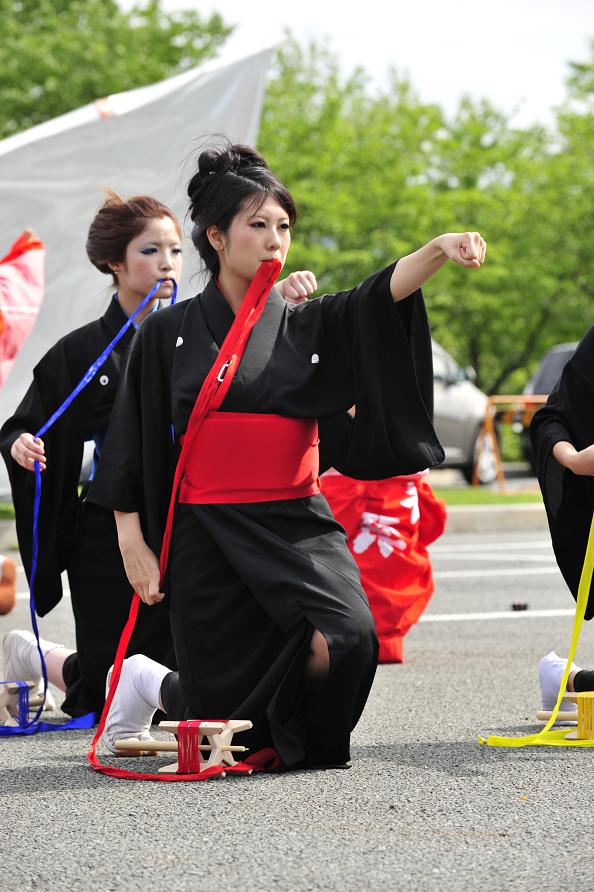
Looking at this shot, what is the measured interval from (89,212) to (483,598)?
11.5 feet

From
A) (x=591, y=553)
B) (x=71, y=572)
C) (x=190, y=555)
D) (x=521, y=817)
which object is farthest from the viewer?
(x=71, y=572)

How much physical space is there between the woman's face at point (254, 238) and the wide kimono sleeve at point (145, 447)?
26 cm

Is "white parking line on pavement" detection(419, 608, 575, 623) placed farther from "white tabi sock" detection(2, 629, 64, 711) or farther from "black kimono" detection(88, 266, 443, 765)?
"black kimono" detection(88, 266, 443, 765)

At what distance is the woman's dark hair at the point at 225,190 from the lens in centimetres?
392

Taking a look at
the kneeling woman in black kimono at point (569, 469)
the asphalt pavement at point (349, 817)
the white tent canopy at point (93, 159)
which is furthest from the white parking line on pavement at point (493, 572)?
the kneeling woman in black kimono at point (569, 469)

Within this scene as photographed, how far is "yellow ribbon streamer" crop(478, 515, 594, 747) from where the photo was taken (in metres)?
3.95

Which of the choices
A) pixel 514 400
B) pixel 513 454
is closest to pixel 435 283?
pixel 513 454

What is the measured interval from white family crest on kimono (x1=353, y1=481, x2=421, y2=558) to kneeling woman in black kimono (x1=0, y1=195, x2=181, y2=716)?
150 centimetres

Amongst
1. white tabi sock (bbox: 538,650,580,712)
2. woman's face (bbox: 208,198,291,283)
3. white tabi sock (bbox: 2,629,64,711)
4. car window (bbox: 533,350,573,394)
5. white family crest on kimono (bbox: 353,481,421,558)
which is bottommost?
car window (bbox: 533,350,573,394)

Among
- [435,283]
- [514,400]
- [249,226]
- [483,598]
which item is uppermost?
[249,226]

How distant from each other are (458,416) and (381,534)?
39.0ft

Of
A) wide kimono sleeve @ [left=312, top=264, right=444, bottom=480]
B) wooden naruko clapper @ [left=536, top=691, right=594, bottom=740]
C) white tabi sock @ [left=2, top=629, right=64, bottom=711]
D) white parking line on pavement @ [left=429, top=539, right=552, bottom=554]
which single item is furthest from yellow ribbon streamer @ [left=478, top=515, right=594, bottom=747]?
white parking line on pavement @ [left=429, top=539, right=552, bottom=554]

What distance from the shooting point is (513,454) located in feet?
86.4

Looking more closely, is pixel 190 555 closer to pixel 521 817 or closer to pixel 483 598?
pixel 521 817
